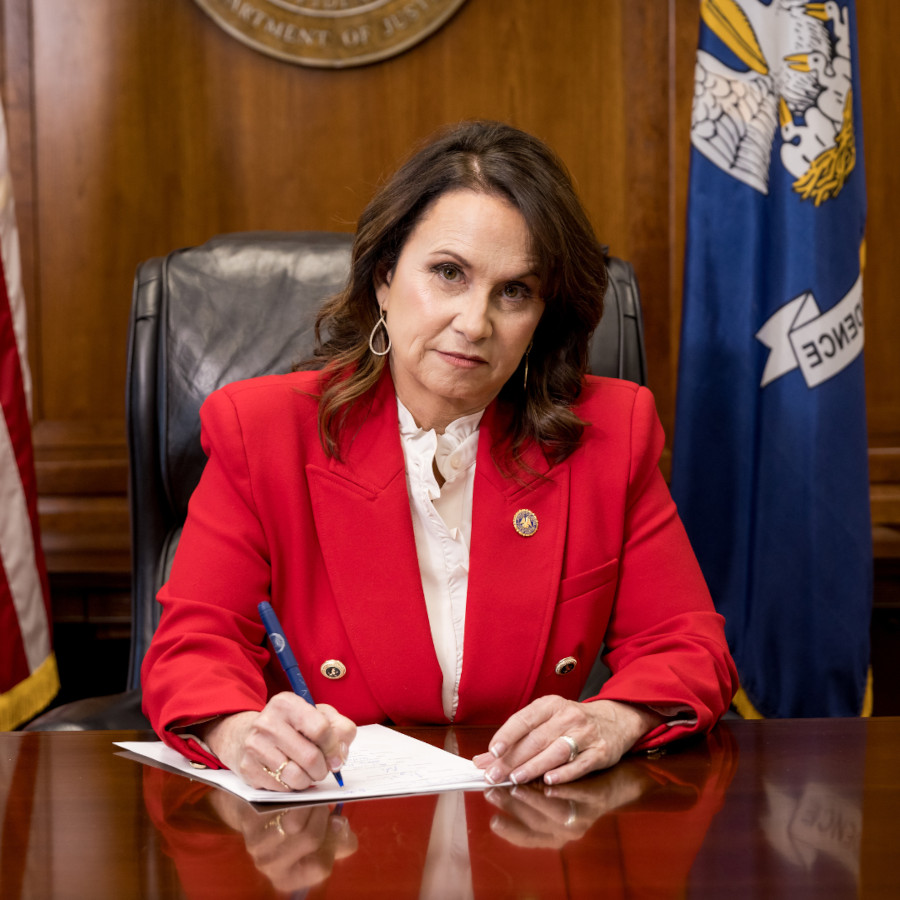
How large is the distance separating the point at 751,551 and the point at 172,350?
1193mm

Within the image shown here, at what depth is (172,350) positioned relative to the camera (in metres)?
1.76

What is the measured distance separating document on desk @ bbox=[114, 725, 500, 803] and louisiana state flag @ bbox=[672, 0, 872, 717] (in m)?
1.16

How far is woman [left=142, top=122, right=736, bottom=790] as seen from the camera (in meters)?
1.32

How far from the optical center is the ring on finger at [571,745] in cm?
103

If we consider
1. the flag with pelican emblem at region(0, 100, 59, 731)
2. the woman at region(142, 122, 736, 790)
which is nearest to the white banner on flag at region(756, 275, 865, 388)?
the woman at region(142, 122, 736, 790)

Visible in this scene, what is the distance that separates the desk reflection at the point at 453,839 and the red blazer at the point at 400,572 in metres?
0.28

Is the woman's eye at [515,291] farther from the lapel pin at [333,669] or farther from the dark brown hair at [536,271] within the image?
the lapel pin at [333,669]

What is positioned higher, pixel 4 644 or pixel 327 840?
pixel 327 840

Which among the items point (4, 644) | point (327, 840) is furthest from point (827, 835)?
point (4, 644)

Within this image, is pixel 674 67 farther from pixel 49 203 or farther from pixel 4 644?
pixel 4 644

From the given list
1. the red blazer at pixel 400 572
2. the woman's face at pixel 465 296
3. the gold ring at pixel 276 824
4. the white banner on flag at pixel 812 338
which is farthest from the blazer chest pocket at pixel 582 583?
the white banner on flag at pixel 812 338

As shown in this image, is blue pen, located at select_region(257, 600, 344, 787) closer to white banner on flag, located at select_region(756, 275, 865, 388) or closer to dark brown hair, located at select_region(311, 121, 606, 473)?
dark brown hair, located at select_region(311, 121, 606, 473)

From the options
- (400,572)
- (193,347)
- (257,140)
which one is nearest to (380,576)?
(400,572)

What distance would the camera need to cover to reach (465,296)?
1.38 m
